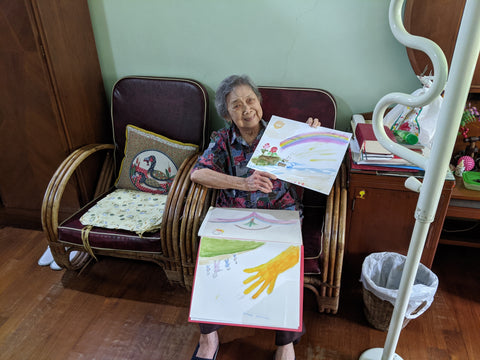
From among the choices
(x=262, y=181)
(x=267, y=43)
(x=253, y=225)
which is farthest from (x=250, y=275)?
(x=267, y=43)

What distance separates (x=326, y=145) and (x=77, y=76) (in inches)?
57.5

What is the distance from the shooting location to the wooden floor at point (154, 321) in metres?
1.56

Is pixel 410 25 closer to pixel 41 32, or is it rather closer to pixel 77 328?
pixel 41 32

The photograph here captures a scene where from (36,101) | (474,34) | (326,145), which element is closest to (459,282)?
(326,145)

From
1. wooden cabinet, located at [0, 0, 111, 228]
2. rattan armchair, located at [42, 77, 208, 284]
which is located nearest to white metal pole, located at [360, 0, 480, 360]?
rattan armchair, located at [42, 77, 208, 284]

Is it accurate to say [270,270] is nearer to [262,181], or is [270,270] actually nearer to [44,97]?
[262,181]

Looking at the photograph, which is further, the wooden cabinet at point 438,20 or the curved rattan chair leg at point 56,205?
the curved rattan chair leg at point 56,205

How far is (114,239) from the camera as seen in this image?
67.0 inches

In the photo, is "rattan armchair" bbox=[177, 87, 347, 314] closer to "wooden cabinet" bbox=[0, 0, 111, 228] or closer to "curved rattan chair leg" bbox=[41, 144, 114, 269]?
"curved rattan chair leg" bbox=[41, 144, 114, 269]

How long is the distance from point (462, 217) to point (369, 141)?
26.1 inches

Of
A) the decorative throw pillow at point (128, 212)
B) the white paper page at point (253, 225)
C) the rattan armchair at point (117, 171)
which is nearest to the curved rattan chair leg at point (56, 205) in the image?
the rattan armchair at point (117, 171)

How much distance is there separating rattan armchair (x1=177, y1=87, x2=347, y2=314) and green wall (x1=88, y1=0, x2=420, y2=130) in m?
0.16

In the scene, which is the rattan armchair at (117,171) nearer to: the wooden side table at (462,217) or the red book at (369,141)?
the red book at (369,141)

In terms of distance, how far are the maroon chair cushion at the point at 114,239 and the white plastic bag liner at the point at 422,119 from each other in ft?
4.19
